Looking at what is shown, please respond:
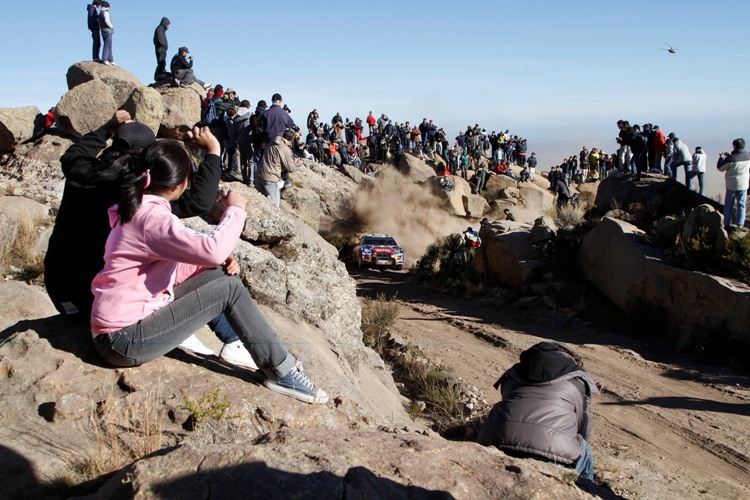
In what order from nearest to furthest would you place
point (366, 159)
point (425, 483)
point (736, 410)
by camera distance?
point (425, 483) → point (736, 410) → point (366, 159)

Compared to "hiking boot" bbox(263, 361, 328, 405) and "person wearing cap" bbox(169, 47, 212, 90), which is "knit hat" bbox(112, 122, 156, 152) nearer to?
A: "hiking boot" bbox(263, 361, 328, 405)

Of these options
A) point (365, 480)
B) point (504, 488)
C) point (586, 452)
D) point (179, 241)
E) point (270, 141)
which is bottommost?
point (586, 452)

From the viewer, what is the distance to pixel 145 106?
17.6m

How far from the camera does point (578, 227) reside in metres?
17.6

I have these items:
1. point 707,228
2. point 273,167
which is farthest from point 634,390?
point 273,167

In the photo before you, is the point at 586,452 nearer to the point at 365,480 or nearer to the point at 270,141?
the point at 365,480

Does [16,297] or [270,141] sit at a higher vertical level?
[270,141]

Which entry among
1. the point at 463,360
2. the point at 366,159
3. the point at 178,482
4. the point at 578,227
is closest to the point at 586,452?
the point at 178,482

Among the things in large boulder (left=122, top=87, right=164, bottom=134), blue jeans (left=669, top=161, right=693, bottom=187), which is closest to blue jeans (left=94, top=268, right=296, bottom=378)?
large boulder (left=122, top=87, right=164, bottom=134)

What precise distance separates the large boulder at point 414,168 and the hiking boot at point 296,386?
2914cm

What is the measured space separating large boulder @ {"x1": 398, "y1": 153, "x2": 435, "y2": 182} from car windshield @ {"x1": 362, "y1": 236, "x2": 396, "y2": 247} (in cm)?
911

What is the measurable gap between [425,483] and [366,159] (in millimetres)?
35242

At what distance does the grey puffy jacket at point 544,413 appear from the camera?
13.6 ft

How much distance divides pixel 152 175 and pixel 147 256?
0.47 meters
